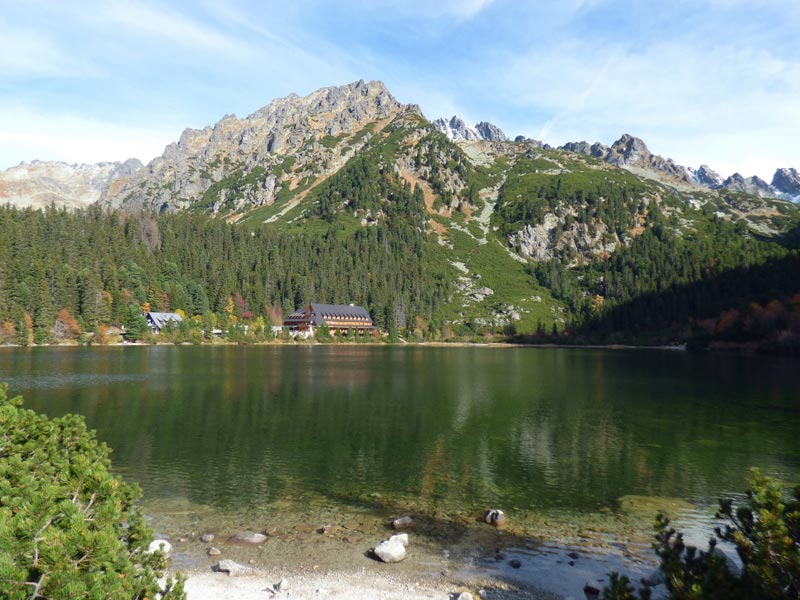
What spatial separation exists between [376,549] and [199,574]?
623 centimetres

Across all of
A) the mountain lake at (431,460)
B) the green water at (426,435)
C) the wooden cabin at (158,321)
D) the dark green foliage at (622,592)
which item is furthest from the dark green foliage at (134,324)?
the dark green foliage at (622,592)

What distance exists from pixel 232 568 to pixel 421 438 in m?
23.0

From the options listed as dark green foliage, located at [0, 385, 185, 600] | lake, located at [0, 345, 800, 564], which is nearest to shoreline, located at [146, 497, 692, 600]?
lake, located at [0, 345, 800, 564]

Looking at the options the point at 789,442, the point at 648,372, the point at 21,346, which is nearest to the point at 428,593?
the point at 789,442

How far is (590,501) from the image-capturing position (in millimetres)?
25891

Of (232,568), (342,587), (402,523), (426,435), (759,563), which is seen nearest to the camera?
(759,563)

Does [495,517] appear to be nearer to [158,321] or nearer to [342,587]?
[342,587]

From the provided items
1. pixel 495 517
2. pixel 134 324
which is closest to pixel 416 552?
pixel 495 517

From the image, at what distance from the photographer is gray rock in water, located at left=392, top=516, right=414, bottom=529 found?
21864 millimetres

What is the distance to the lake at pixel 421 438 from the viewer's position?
26625 millimetres

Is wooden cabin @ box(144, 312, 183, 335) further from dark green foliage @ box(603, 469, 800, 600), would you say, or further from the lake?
dark green foliage @ box(603, 469, 800, 600)

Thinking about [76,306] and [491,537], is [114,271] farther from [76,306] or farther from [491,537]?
[491,537]

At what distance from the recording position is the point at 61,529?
8148mm

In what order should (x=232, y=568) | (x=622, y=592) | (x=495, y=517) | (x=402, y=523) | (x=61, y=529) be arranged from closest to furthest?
(x=61, y=529)
(x=622, y=592)
(x=232, y=568)
(x=402, y=523)
(x=495, y=517)
